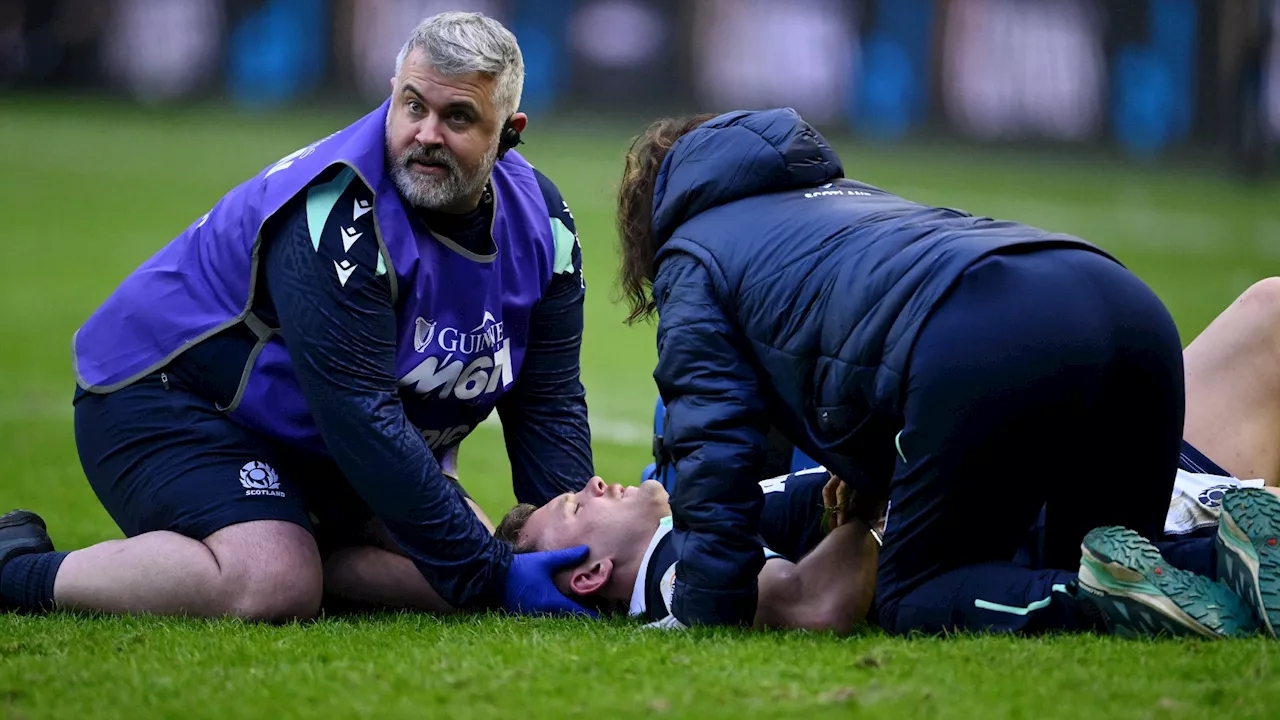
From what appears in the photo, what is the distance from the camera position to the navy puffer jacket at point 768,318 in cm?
359

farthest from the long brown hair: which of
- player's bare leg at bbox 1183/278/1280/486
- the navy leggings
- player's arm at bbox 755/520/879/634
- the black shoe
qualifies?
the black shoe

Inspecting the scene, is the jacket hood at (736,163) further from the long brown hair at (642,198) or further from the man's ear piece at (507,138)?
the man's ear piece at (507,138)

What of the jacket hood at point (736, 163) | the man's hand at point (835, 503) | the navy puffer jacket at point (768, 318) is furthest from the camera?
the man's hand at point (835, 503)

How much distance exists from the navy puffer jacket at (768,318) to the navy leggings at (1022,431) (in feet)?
0.29

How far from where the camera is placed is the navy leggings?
3.48 metres

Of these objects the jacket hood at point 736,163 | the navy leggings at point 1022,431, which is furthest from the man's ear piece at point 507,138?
the navy leggings at point 1022,431

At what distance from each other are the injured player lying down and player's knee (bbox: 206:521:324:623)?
66 centimetres

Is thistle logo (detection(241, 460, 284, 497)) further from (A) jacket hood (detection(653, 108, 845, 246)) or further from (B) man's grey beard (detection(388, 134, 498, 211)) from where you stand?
(A) jacket hood (detection(653, 108, 845, 246))

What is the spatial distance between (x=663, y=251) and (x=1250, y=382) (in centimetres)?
181

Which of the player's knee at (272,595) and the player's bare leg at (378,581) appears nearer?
the player's knee at (272,595)

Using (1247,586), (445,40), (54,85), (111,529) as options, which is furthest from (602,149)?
(1247,586)

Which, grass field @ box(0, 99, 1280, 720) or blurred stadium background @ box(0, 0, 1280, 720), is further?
blurred stadium background @ box(0, 0, 1280, 720)

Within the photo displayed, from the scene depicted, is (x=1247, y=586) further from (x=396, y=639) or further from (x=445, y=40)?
(x=445, y=40)

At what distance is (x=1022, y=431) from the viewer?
353 cm
